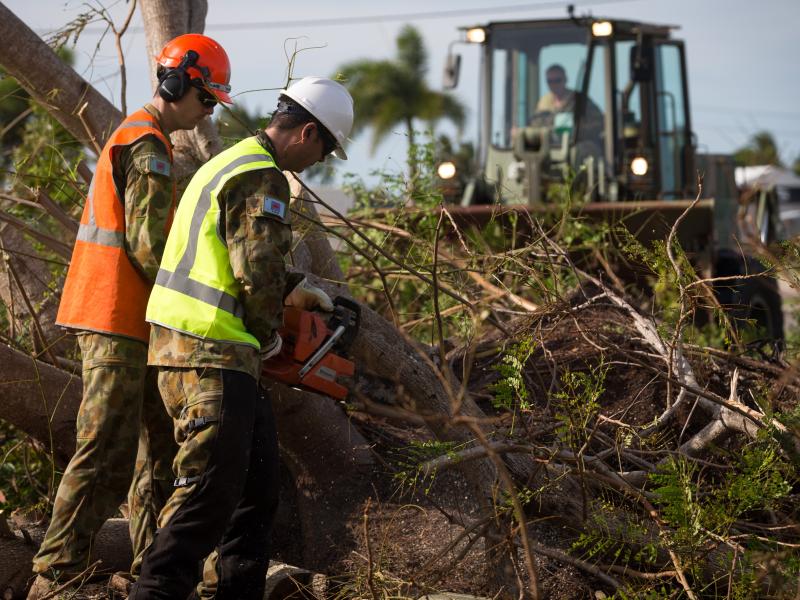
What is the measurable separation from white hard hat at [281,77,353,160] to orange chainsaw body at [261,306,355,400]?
0.60 m

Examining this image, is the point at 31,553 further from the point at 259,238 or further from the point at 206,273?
the point at 259,238

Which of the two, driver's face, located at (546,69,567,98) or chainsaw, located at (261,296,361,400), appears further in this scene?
driver's face, located at (546,69,567,98)

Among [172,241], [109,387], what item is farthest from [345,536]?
[172,241]

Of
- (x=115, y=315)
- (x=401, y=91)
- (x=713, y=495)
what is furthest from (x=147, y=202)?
(x=401, y=91)

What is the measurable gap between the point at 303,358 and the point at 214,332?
0.40 meters

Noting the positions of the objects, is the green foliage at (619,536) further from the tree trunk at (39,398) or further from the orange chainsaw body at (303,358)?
the tree trunk at (39,398)

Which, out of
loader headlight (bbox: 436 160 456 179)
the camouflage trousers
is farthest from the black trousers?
loader headlight (bbox: 436 160 456 179)

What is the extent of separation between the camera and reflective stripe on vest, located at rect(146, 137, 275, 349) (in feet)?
9.65

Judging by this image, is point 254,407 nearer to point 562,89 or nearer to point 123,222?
point 123,222

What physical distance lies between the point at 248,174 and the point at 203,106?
2.25 ft

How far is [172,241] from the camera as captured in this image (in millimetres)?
3035

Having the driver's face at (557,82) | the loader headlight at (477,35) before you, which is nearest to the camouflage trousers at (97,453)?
the driver's face at (557,82)

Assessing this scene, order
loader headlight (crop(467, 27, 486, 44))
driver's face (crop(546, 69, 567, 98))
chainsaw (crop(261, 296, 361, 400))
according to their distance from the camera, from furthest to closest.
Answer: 1. loader headlight (crop(467, 27, 486, 44))
2. driver's face (crop(546, 69, 567, 98))
3. chainsaw (crop(261, 296, 361, 400))

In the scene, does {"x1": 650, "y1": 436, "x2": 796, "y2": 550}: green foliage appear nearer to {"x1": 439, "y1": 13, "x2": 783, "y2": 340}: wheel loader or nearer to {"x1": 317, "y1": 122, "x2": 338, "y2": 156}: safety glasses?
{"x1": 317, "y1": 122, "x2": 338, "y2": 156}: safety glasses
